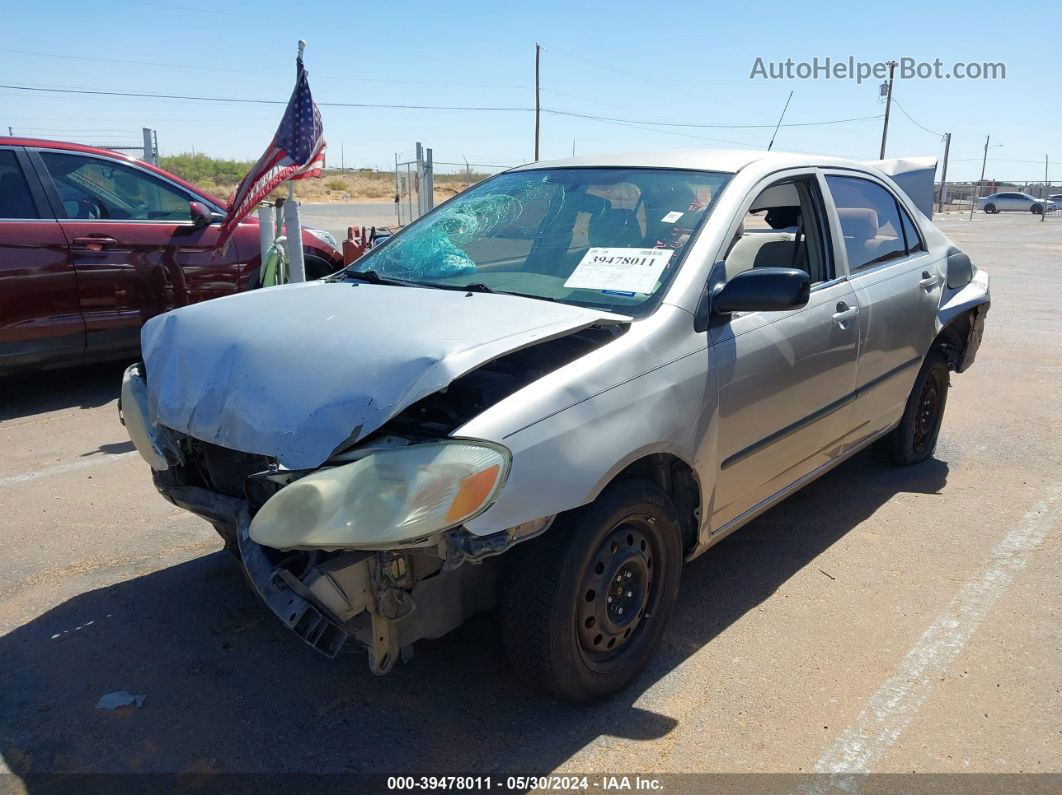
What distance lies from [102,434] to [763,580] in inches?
175

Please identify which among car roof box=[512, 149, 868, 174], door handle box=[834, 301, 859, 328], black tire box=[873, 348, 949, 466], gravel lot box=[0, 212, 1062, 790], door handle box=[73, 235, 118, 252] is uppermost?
car roof box=[512, 149, 868, 174]

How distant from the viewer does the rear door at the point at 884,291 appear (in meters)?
4.16

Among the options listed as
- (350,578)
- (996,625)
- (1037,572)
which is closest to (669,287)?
(350,578)

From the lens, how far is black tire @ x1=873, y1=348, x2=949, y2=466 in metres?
5.04

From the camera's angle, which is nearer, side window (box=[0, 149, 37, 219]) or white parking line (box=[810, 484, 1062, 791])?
white parking line (box=[810, 484, 1062, 791])

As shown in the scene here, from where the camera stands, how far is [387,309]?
302 cm

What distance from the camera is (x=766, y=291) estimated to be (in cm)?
300

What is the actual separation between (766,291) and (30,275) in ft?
18.0

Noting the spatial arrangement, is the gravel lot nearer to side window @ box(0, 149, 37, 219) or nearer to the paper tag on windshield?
the paper tag on windshield

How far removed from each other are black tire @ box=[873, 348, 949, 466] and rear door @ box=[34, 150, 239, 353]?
536 centimetres

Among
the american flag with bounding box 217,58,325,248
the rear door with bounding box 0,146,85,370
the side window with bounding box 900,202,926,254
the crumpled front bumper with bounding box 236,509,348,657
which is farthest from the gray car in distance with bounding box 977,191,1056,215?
the crumpled front bumper with bounding box 236,509,348,657

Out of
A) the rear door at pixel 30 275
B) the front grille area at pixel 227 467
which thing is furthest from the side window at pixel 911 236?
the rear door at pixel 30 275

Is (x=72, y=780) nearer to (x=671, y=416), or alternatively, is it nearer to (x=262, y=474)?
(x=262, y=474)

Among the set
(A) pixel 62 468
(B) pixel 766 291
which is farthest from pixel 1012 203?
(A) pixel 62 468
